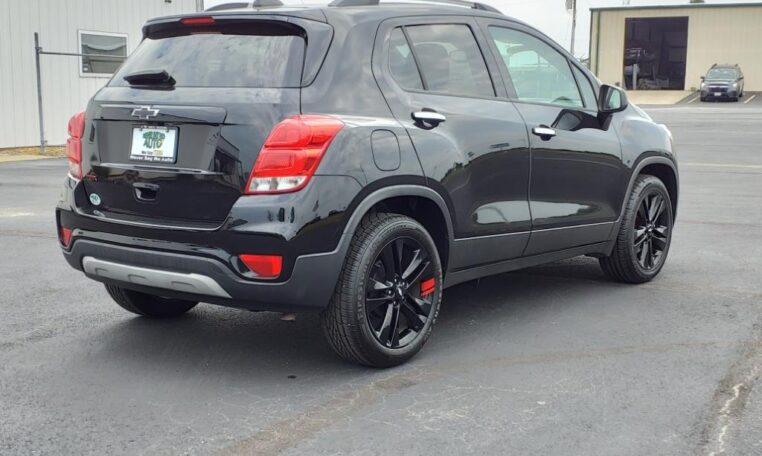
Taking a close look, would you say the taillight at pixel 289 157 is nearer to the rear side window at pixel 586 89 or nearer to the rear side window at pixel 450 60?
the rear side window at pixel 450 60

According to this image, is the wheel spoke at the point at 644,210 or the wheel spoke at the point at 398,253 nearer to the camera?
the wheel spoke at the point at 398,253

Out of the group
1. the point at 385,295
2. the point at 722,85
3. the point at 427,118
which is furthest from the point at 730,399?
the point at 722,85

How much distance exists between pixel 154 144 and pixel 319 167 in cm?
83

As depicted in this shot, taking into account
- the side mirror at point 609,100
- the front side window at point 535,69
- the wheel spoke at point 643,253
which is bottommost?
the wheel spoke at point 643,253

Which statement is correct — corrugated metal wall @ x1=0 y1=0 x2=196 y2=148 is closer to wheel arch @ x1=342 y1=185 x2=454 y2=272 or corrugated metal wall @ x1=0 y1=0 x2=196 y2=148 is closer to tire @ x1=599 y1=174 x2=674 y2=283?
tire @ x1=599 y1=174 x2=674 y2=283

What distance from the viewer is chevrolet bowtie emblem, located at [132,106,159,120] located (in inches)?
168

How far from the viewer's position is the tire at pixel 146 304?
5176 mm

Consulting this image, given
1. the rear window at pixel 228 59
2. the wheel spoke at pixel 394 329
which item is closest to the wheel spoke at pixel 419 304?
the wheel spoke at pixel 394 329

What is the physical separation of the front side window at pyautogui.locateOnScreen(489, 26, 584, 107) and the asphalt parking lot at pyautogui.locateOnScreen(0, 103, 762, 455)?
1.29 metres

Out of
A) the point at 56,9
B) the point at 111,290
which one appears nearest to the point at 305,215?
the point at 111,290

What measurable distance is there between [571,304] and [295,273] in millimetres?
2387

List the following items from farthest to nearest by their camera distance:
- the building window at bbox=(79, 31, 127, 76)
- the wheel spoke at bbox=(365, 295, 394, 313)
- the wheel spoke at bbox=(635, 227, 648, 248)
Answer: the building window at bbox=(79, 31, 127, 76) < the wheel spoke at bbox=(635, 227, 648, 248) < the wheel spoke at bbox=(365, 295, 394, 313)

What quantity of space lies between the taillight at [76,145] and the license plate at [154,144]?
415 mm

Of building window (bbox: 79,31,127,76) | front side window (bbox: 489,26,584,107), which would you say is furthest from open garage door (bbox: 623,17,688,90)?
front side window (bbox: 489,26,584,107)
